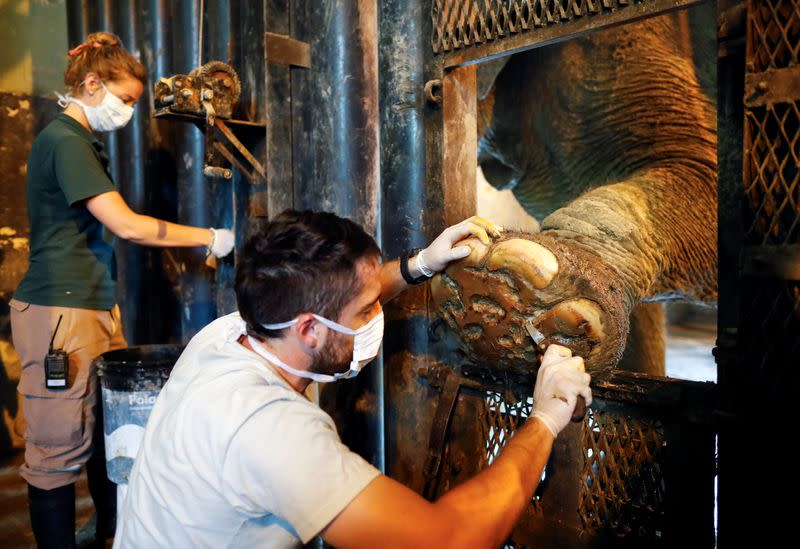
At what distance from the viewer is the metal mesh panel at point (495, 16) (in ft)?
6.39

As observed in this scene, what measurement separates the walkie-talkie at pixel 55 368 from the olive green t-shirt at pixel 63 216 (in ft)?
0.75

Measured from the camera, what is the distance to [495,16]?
219 cm

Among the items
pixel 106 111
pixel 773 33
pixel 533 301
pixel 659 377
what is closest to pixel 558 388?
pixel 533 301

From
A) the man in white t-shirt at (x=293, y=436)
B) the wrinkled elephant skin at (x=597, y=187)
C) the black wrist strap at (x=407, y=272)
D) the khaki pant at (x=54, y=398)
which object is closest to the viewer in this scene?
the man in white t-shirt at (x=293, y=436)

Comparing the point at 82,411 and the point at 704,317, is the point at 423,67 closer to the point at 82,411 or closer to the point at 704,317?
the point at 82,411

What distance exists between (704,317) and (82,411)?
1030 cm

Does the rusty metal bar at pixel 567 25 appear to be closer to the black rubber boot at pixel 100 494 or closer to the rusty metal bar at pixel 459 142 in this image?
the rusty metal bar at pixel 459 142

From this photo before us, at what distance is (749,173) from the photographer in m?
1.70

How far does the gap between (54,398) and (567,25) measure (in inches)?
103

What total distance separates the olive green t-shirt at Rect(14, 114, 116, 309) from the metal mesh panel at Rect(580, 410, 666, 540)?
2.29 metres

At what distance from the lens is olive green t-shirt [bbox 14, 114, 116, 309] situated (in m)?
3.00

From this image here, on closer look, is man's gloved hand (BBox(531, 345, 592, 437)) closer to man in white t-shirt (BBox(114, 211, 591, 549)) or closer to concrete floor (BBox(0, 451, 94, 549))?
man in white t-shirt (BBox(114, 211, 591, 549))

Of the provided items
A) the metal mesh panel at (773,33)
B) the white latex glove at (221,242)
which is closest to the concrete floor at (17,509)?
the white latex glove at (221,242)

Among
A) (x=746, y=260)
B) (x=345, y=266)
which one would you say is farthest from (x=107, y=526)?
(x=746, y=260)
